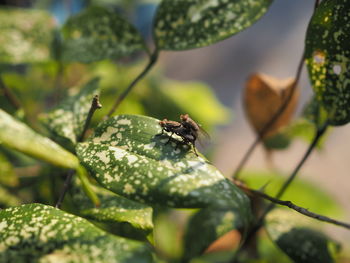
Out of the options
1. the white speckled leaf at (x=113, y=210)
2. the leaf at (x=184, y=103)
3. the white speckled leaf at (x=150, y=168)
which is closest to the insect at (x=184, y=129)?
the white speckled leaf at (x=150, y=168)

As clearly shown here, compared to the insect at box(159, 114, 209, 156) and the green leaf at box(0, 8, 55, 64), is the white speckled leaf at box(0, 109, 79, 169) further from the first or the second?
the green leaf at box(0, 8, 55, 64)

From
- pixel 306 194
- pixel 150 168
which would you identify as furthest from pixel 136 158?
pixel 306 194

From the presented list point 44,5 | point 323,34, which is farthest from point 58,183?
point 44,5

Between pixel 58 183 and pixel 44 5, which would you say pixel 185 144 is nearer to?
pixel 58 183

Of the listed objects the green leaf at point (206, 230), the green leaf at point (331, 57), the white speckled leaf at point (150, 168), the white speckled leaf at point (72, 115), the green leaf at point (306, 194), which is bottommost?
the green leaf at point (306, 194)

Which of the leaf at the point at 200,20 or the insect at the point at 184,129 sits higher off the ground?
the leaf at the point at 200,20

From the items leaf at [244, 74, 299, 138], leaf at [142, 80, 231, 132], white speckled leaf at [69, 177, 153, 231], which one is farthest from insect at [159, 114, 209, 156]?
leaf at [142, 80, 231, 132]

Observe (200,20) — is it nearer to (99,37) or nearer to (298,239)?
(99,37)

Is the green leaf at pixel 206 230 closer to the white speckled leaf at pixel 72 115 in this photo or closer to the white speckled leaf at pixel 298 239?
the white speckled leaf at pixel 298 239
